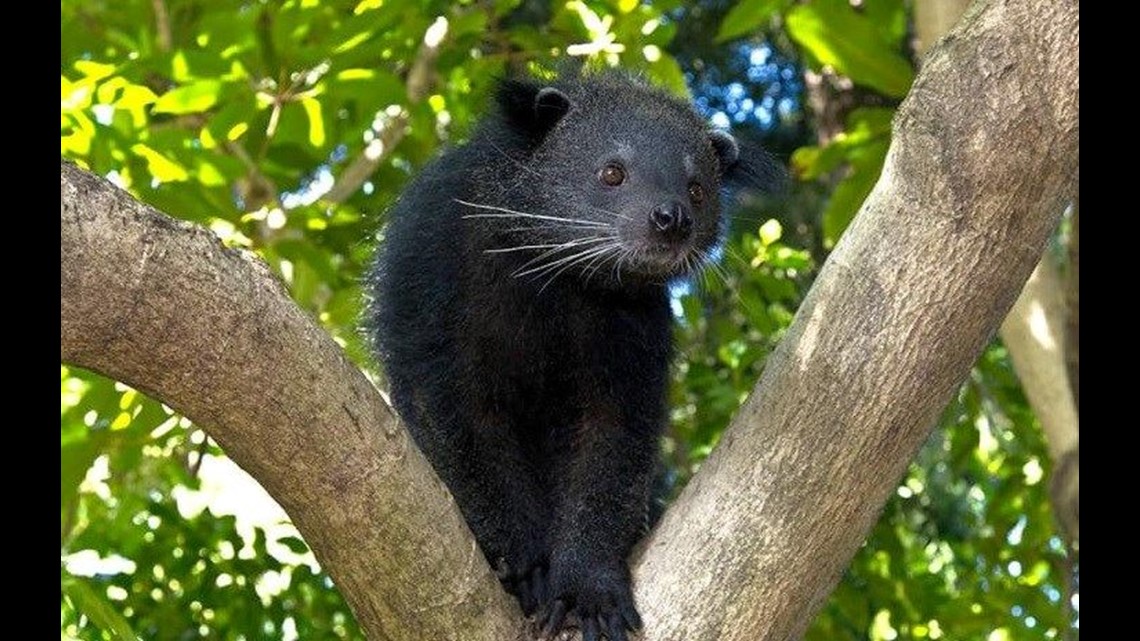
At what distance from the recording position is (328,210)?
521 centimetres

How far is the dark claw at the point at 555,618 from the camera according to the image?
3.69 metres

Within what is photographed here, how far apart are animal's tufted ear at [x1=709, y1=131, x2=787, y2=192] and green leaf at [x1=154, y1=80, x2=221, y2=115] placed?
1.45 metres

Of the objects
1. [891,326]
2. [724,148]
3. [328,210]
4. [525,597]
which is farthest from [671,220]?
[328,210]

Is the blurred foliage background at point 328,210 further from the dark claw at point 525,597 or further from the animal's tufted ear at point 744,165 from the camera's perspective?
the dark claw at point 525,597

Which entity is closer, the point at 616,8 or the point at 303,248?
the point at 303,248

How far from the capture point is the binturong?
413 cm

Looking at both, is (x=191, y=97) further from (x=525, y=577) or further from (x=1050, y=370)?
(x=1050, y=370)

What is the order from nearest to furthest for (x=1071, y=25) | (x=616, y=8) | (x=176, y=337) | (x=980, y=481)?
1. (x=176, y=337)
2. (x=1071, y=25)
3. (x=616, y=8)
4. (x=980, y=481)

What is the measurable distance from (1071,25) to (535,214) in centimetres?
168

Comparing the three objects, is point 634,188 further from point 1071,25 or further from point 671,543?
point 1071,25

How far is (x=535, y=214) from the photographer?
438 cm

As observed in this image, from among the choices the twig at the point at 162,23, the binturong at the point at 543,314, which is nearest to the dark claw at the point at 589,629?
the binturong at the point at 543,314
